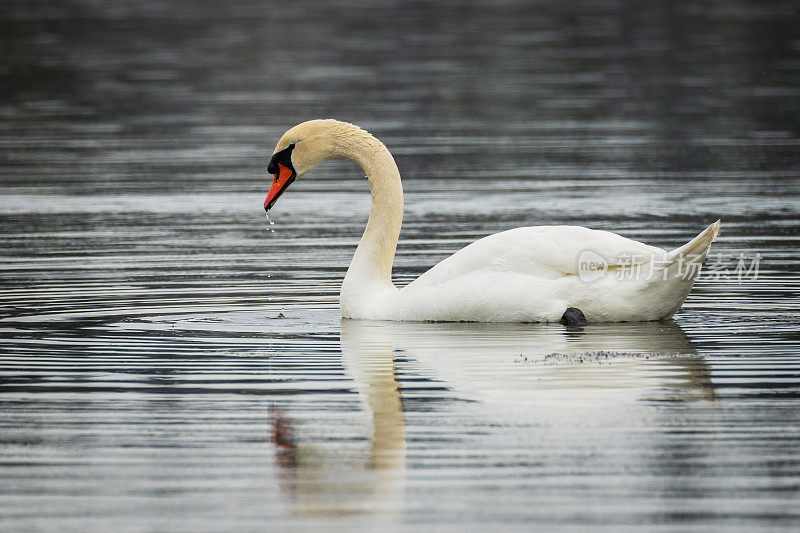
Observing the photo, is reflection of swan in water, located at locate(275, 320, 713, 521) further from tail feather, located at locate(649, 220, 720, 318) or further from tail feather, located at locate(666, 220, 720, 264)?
tail feather, located at locate(666, 220, 720, 264)

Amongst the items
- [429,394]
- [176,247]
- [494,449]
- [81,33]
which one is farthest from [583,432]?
[81,33]

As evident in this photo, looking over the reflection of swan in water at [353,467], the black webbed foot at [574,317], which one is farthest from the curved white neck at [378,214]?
the reflection of swan in water at [353,467]

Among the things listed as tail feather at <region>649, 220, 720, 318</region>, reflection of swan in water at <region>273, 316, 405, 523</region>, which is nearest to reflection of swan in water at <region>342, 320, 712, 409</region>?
tail feather at <region>649, 220, 720, 318</region>

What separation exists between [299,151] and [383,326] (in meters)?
1.80

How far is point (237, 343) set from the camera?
10.9 metres

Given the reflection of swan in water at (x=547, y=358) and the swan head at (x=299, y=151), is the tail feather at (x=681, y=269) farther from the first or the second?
the swan head at (x=299, y=151)

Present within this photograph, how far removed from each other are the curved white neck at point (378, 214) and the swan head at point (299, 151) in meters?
0.17

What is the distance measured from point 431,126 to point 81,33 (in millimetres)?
25474

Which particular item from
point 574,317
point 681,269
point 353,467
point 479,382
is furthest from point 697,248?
point 353,467

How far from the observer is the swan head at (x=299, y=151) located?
1284 cm

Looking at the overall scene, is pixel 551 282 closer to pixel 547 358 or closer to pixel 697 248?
pixel 697 248

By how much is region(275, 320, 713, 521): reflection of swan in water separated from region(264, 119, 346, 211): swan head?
1531 mm

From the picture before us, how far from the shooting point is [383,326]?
11.8 meters

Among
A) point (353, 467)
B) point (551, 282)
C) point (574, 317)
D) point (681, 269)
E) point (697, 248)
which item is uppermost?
point (697, 248)
